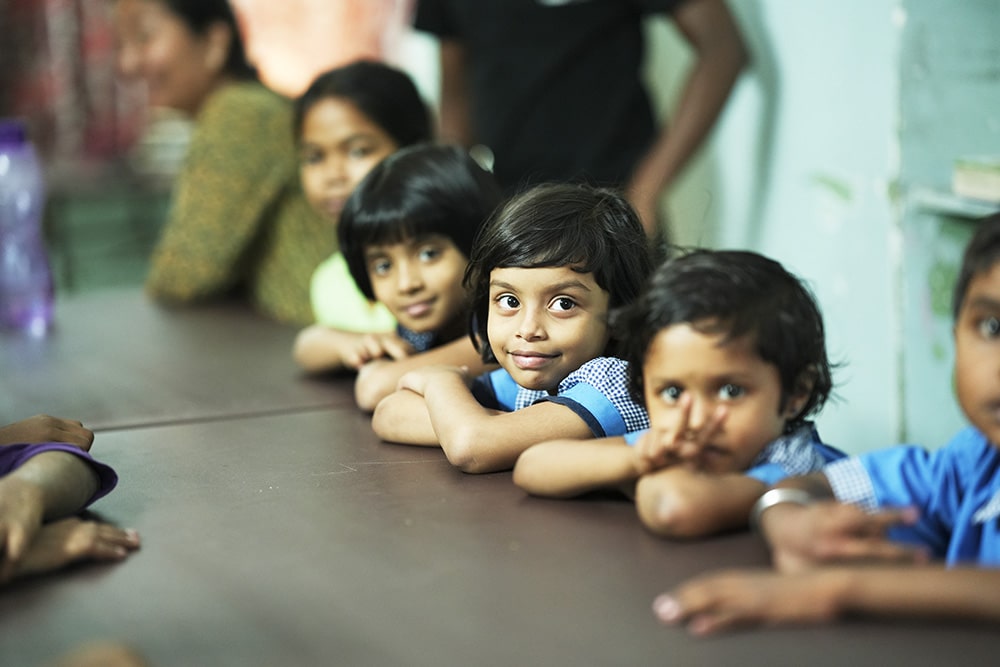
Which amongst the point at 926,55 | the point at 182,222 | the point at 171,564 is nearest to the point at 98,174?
the point at 182,222

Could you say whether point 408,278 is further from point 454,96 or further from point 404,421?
point 454,96

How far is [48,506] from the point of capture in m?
1.21

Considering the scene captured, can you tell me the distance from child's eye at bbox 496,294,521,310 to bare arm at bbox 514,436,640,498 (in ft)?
0.67

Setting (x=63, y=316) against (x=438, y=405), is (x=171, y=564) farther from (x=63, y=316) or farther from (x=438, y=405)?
(x=63, y=316)

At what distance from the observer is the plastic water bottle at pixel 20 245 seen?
249 centimetres

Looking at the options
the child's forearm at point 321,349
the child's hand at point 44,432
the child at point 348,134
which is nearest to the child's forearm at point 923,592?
the child's hand at point 44,432

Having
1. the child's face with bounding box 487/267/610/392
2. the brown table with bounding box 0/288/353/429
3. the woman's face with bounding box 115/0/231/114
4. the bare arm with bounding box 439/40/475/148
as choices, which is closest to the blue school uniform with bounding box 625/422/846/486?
the child's face with bounding box 487/267/610/392

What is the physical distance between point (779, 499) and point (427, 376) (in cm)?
59

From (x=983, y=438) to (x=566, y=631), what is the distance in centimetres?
41

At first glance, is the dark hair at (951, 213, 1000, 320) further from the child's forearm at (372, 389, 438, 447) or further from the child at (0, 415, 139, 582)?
the child at (0, 415, 139, 582)

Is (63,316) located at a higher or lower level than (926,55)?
lower

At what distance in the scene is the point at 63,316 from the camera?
8.55ft

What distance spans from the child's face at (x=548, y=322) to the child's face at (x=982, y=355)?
0.47 m

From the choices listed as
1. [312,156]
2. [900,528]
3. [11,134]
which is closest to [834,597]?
[900,528]
